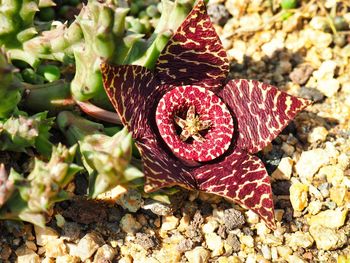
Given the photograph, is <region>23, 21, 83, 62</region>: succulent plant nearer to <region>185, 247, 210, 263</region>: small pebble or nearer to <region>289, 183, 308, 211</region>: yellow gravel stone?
<region>185, 247, 210, 263</region>: small pebble

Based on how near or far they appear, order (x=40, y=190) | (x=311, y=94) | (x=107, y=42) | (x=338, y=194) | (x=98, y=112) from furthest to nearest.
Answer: (x=311, y=94), (x=338, y=194), (x=98, y=112), (x=107, y=42), (x=40, y=190)

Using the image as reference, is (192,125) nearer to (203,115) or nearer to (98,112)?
(203,115)

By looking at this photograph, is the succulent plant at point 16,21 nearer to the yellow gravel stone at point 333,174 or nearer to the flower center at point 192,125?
the flower center at point 192,125

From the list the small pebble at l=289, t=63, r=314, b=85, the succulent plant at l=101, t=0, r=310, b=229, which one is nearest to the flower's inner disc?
the succulent plant at l=101, t=0, r=310, b=229

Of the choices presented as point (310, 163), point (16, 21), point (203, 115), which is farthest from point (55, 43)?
point (310, 163)

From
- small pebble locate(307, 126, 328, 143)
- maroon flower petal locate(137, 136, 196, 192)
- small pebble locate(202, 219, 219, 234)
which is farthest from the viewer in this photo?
small pebble locate(307, 126, 328, 143)

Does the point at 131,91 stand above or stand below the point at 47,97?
above
